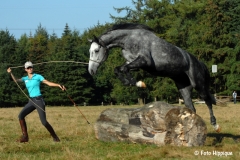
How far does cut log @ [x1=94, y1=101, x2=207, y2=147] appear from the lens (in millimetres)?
12070

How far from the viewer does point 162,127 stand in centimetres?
1202

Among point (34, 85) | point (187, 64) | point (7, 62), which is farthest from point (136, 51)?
point (7, 62)

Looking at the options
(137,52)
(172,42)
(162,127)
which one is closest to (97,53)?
(137,52)

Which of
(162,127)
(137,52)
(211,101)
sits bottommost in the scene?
(162,127)

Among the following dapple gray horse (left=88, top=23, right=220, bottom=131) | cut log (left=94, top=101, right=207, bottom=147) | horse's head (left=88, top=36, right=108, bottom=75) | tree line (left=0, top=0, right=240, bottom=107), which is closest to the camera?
cut log (left=94, top=101, right=207, bottom=147)

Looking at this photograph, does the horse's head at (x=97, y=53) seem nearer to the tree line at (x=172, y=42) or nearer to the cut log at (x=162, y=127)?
the cut log at (x=162, y=127)

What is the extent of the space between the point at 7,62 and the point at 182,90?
67351mm

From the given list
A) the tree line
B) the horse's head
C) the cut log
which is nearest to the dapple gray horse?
the horse's head

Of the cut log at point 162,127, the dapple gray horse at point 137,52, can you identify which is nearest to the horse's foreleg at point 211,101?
the dapple gray horse at point 137,52

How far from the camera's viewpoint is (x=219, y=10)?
63875mm

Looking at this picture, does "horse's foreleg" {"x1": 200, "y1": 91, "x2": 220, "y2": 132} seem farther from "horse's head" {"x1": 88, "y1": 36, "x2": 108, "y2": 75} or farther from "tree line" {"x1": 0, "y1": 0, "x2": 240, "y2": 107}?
"tree line" {"x1": 0, "y1": 0, "x2": 240, "y2": 107}

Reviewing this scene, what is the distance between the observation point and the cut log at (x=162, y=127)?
39.6ft

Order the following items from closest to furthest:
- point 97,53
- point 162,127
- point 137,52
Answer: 1. point 162,127
2. point 137,52
3. point 97,53

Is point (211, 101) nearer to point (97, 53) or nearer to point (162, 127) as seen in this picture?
point (162, 127)
